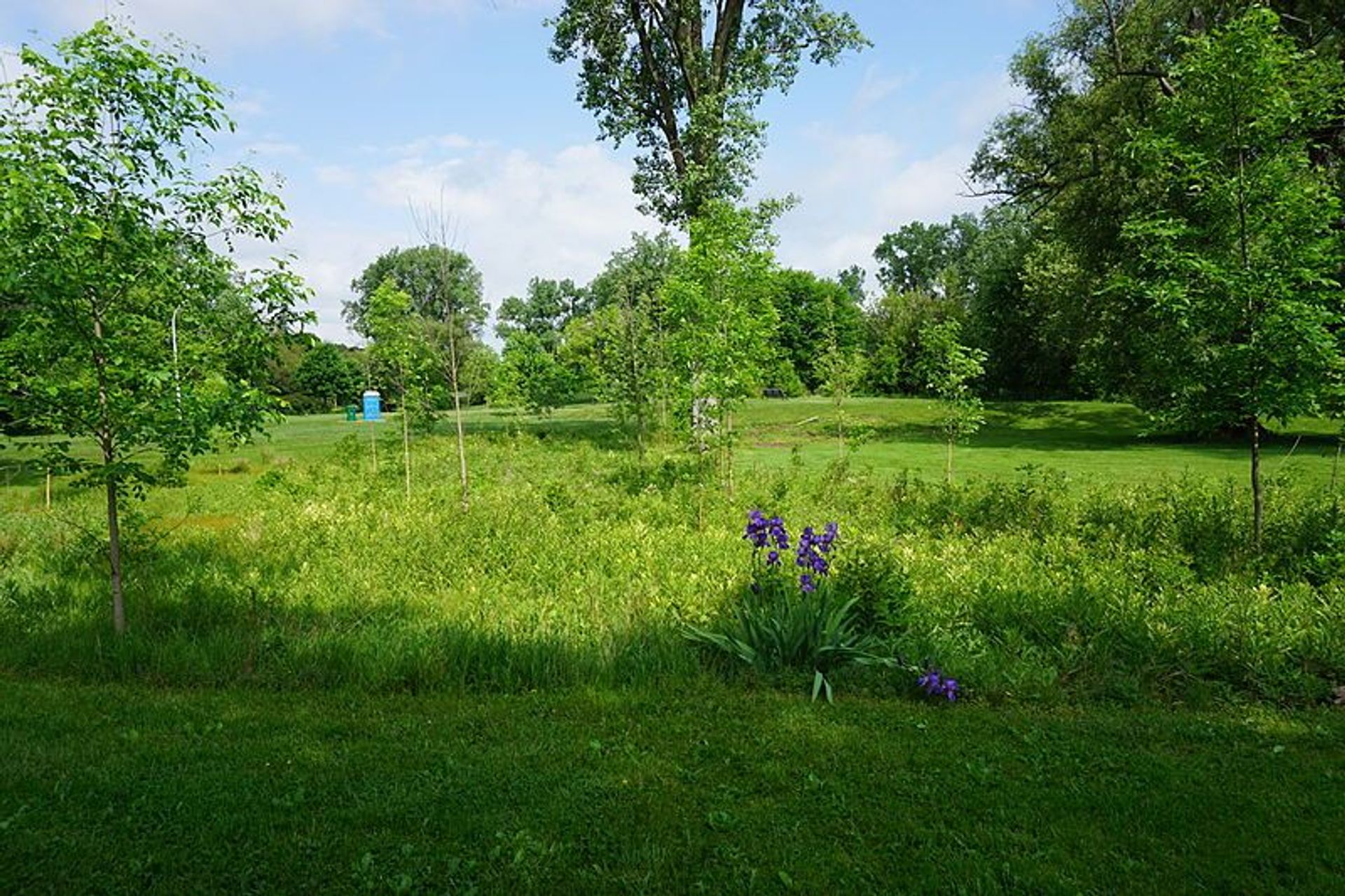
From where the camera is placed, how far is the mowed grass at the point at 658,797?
3.11 meters

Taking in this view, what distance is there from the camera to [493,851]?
3.21m

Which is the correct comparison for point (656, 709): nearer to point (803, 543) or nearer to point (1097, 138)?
point (803, 543)

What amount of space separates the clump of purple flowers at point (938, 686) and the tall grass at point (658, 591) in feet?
0.84

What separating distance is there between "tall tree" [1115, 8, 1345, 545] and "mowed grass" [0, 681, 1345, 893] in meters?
3.82

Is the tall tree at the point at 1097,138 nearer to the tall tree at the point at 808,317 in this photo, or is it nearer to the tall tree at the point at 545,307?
the tall tree at the point at 808,317

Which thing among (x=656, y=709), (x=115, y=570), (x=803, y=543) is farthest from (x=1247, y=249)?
(x=115, y=570)

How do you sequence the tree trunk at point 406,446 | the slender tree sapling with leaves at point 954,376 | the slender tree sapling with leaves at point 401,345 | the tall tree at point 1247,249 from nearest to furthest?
the tall tree at point 1247,249 < the slender tree sapling with leaves at point 954,376 < the tree trunk at point 406,446 < the slender tree sapling with leaves at point 401,345

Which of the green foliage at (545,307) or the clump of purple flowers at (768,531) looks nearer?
the clump of purple flowers at (768,531)

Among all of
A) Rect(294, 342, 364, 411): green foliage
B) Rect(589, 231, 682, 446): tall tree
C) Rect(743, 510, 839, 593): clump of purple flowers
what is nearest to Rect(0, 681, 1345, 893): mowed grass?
Rect(743, 510, 839, 593): clump of purple flowers

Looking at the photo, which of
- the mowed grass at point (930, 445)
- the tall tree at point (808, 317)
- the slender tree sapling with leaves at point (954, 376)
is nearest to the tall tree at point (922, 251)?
the tall tree at point (808, 317)

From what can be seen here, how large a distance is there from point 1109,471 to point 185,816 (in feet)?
54.9

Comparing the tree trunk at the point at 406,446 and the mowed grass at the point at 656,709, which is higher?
the tree trunk at the point at 406,446

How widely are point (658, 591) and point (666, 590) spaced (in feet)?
0.29

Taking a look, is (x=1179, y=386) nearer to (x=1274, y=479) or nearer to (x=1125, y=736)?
(x=1274, y=479)
